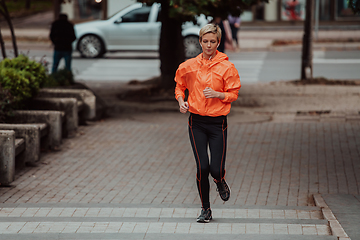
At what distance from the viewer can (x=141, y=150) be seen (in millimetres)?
8523

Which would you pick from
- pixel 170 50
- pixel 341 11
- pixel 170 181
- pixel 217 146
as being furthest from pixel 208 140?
pixel 341 11

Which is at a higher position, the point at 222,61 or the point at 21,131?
the point at 222,61

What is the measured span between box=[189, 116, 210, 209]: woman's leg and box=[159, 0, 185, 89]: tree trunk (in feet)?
27.4

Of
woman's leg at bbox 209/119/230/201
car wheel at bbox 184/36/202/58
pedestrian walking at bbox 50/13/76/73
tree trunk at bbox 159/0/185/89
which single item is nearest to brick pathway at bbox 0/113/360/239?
woman's leg at bbox 209/119/230/201

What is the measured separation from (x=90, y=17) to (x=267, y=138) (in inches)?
937

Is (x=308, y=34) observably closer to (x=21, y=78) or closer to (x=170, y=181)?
(x=21, y=78)

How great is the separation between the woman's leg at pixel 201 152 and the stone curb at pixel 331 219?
109 centimetres

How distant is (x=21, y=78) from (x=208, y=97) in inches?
184

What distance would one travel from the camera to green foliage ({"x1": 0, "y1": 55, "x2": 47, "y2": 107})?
27.6 ft

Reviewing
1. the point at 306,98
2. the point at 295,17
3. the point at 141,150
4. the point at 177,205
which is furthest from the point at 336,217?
the point at 295,17

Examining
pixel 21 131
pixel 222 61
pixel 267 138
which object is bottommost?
pixel 267 138

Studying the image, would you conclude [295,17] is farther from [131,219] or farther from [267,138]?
[131,219]

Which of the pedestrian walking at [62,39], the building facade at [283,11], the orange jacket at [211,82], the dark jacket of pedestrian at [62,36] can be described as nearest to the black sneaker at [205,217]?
the orange jacket at [211,82]

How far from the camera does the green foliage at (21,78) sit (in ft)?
27.6
